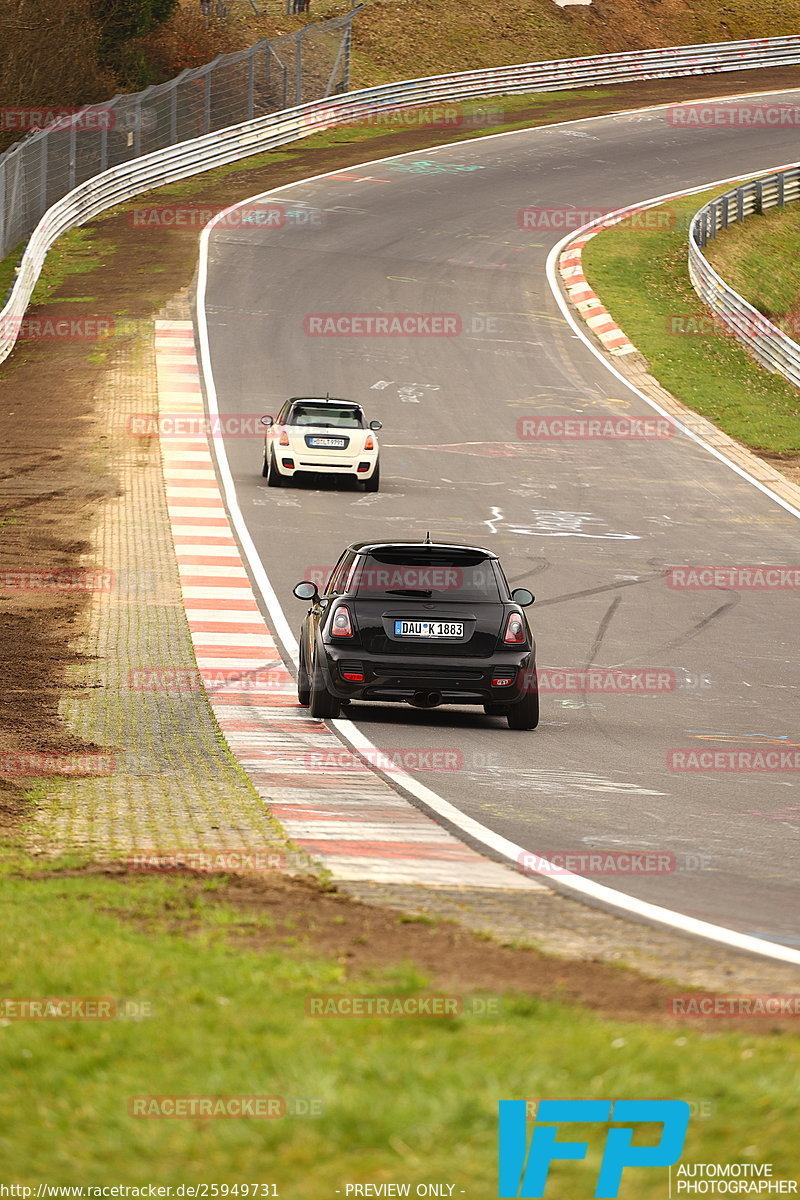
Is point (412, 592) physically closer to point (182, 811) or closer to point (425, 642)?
point (425, 642)

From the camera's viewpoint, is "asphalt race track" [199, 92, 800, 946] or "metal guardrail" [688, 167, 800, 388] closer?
"asphalt race track" [199, 92, 800, 946]

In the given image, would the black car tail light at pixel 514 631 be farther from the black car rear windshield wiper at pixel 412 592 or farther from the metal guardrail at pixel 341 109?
the metal guardrail at pixel 341 109

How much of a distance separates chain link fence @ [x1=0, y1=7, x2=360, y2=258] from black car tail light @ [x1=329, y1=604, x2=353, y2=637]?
28.4 m

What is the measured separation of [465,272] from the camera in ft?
143

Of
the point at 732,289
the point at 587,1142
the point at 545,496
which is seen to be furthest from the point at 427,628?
the point at 732,289

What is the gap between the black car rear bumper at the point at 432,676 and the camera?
13.4 meters

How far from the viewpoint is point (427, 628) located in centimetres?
1348

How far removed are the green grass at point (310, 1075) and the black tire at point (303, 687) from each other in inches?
313

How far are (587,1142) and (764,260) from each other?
46369 mm

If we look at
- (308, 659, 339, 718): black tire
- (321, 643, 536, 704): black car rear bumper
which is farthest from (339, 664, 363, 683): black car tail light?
(308, 659, 339, 718): black tire

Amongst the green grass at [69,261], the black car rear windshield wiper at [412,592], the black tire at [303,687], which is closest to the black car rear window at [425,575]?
the black car rear windshield wiper at [412,592]

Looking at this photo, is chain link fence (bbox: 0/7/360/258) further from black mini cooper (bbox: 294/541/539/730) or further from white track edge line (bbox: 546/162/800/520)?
black mini cooper (bbox: 294/541/539/730)

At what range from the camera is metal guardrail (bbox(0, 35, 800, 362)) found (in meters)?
43.7

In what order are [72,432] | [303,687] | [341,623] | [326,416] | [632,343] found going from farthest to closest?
[632,343]
[72,432]
[326,416]
[303,687]
[341,623]
